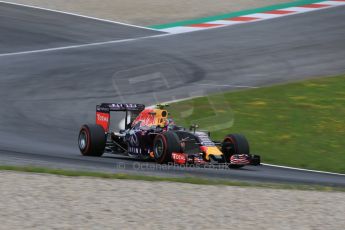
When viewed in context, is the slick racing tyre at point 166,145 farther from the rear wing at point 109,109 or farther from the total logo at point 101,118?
the total logo at point 101,118

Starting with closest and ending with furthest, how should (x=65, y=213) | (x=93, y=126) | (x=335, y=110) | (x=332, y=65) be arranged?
(x=65, y=213) < (x=93, y=126) < (x=335, y=110) < (x=332, y=65)

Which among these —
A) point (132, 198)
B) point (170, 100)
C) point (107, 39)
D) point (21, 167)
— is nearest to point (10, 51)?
point (107, 39)

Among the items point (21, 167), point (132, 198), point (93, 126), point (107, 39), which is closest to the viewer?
point (132, 198)

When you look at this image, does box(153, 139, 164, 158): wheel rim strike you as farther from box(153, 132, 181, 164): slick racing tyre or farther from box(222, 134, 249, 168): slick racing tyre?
box(222, 134, 249, 168): slick racing tyre

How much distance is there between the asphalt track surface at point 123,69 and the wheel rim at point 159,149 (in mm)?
301

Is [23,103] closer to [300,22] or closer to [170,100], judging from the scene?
[170,100]

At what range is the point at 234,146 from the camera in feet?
46.3

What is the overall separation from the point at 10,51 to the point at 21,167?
595 inches

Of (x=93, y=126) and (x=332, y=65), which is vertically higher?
(x=332, y=65)

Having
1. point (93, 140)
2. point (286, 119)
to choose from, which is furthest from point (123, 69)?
point (93, 140)

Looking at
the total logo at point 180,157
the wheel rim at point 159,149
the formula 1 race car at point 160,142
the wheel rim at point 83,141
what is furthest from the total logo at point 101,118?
the total logo at point 180,157

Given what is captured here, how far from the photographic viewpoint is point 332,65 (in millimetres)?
25000

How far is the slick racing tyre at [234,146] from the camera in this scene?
14.1 metres

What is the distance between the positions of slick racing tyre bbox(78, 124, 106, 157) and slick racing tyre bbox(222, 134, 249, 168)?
7.25ft
